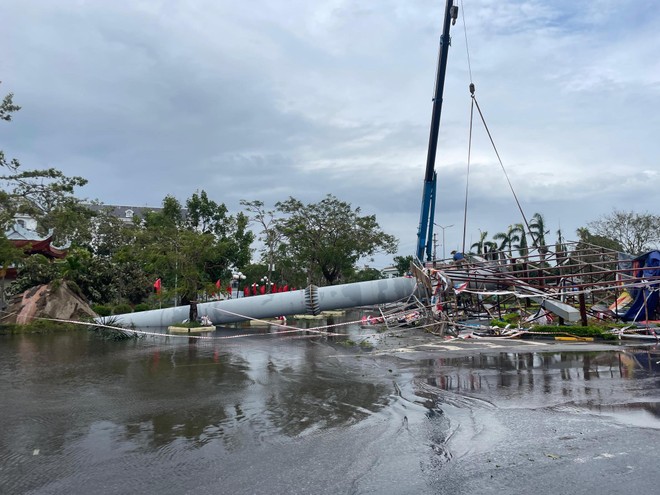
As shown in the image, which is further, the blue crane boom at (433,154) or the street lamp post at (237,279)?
the street lamp post at (237,279)

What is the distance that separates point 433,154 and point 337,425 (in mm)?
20915

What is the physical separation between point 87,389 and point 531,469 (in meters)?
8.37

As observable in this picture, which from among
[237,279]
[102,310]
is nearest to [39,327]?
[102,310]

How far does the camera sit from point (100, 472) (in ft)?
18.4

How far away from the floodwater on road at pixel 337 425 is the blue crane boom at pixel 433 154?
46.6 feet

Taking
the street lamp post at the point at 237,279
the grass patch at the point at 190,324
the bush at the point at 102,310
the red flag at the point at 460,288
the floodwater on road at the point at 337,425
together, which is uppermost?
the street lamp post at the point at 237,279

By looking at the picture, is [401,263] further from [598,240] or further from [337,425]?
[337,425]

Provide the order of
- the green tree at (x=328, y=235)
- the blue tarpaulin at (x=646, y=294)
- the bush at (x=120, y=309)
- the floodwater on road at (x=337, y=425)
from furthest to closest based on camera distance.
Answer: the green tree at (x=328, y=235) → the bush at (x=120, y=309) → the blue tarpaulin at (x=646, y=294) → the floodwater on road at (x=337, y=425)

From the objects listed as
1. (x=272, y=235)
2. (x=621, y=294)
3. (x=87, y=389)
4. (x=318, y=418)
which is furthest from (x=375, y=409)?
(x=272, y=235)

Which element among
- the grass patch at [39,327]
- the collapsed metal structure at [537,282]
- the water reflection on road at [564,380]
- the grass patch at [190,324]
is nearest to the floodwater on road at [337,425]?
the water reflection on road at [564,380]

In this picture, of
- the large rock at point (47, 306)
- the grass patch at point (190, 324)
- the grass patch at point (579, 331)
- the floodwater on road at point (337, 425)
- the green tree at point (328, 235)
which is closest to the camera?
the floodwater on road at point (337, 425)

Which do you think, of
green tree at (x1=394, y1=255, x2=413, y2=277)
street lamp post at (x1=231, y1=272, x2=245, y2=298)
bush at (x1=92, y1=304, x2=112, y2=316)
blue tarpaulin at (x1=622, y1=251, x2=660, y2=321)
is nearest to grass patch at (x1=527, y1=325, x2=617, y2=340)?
blue tarpaulin at (x1=622, y1=251, x2=660, y2=321)

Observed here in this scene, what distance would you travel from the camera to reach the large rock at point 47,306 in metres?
26.2

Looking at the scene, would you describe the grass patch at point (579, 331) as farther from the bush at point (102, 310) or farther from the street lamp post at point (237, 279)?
the bush at point (102, 310)
